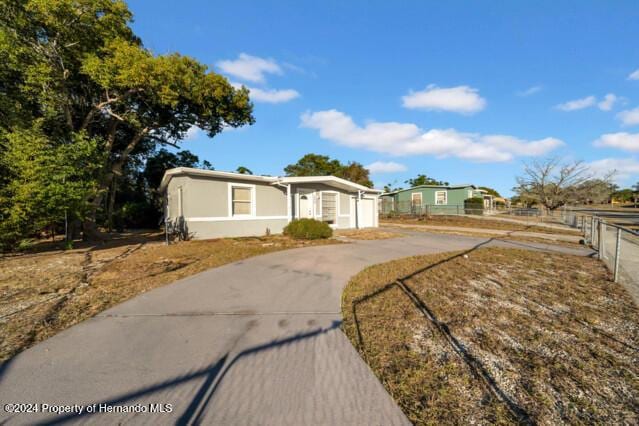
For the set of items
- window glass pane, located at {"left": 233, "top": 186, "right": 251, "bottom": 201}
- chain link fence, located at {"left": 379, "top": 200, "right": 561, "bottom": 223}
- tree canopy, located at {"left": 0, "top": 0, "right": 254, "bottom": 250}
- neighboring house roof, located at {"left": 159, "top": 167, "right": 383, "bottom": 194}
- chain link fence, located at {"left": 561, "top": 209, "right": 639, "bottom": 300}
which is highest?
tree canopy, located at {"left": 0, "top": 0, "right": 254, "bottom": 250}

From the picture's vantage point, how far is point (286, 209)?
13312 millimetres

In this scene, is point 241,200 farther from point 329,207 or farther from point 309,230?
point 329,207

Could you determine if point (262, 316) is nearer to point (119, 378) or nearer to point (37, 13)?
point (119, 378)

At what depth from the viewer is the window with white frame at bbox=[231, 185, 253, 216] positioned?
11453mm

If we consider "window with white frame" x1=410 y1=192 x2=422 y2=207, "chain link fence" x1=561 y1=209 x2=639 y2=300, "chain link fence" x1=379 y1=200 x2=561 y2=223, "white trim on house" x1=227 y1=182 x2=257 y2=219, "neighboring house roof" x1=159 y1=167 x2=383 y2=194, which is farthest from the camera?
"window with white frame" x1=410 y1=192 x2=422 y2=207

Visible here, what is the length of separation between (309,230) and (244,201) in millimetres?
3422

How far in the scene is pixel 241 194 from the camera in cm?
1170

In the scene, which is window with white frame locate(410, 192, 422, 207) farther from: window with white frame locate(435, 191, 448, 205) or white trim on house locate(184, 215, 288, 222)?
white trim on house locate(184, 215, 288, 222)

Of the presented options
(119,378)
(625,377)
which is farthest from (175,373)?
(625,377)

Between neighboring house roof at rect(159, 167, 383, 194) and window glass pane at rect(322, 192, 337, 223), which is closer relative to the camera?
neighboring house roof at rect(159, 167, 383, 194)

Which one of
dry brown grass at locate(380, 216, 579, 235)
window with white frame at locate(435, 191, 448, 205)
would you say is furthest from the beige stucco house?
window with white frame at locate(435, 191, 448, 205)

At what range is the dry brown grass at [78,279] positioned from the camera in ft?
10.8

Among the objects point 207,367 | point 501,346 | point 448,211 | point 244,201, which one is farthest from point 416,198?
point 207,367

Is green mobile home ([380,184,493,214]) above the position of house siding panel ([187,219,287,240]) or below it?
above
